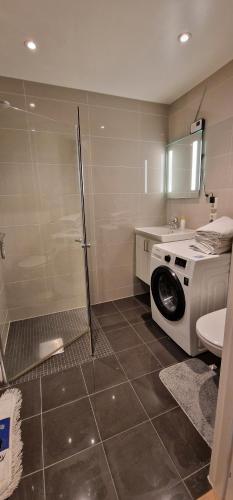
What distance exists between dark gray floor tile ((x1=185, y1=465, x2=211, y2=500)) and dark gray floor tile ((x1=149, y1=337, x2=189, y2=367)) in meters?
0.67

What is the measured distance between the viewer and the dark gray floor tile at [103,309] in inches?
97.2

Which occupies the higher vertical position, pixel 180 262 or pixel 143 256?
pixel 180 262

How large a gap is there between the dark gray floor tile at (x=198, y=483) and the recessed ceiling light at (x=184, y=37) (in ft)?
8.47

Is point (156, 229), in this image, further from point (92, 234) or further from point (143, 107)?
point (143, 107)

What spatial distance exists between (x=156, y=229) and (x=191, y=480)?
2055mm

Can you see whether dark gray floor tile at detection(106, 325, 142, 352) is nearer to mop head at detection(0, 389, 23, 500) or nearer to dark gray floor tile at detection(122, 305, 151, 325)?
dark gray floor tile at detection(122, 305, 151, 325)

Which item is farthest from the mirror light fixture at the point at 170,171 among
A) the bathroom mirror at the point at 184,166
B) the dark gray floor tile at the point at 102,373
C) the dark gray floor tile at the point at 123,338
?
the dark gray floor tile at the point at 102,373

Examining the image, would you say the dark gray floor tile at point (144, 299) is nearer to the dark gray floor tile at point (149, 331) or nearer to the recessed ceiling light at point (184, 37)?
the dark gray floor tile at point (149, 331)

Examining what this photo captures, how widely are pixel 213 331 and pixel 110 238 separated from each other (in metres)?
1.53

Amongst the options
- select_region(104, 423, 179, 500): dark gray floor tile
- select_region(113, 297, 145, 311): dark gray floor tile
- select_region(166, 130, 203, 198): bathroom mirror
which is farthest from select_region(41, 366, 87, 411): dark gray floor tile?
select_region(166, 130, 203, 198): bathroom mirror

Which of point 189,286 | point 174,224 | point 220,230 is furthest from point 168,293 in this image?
point 174,224

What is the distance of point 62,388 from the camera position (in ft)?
4.94

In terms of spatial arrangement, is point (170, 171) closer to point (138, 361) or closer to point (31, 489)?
point (138, 361)

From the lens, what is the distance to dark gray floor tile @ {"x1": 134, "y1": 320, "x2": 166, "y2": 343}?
200 centimetres
